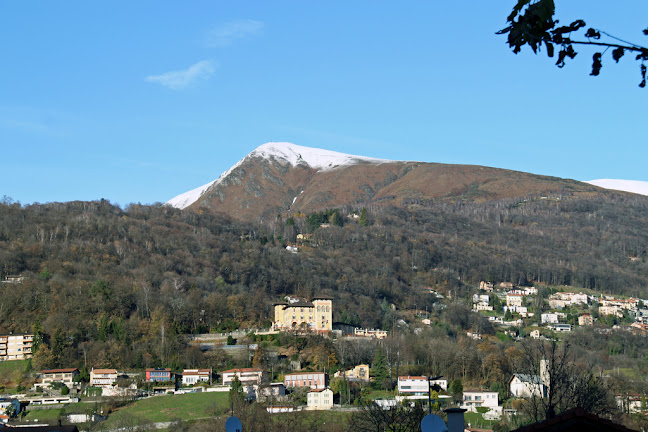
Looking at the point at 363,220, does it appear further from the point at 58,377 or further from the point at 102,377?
the point at 58,377

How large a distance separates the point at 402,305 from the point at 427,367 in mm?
40484

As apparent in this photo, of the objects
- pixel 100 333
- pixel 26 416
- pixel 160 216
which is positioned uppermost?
pixel 160 216

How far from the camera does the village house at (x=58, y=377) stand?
6300cm

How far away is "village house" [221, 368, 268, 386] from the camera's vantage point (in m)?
62.8

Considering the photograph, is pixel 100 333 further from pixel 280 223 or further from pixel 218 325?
pixel 280 223

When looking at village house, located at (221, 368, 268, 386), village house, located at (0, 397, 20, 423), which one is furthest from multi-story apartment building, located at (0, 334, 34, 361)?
village house, located at (221, 368, 268, 386)

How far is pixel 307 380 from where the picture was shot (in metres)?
64.1

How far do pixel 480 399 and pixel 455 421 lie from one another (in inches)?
2079

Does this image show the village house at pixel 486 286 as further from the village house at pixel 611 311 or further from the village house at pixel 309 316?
the village house at pixel 309 316

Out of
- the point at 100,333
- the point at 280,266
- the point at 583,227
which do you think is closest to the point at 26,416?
the point at 100,333

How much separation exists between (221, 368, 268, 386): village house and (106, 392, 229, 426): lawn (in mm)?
2590

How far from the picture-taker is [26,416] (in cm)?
5369

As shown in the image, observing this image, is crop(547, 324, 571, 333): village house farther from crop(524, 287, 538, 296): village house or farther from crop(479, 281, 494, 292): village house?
crop(479, 281, 494, 292): village house

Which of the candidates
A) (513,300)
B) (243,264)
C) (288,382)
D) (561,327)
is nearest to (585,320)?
(561,327)
